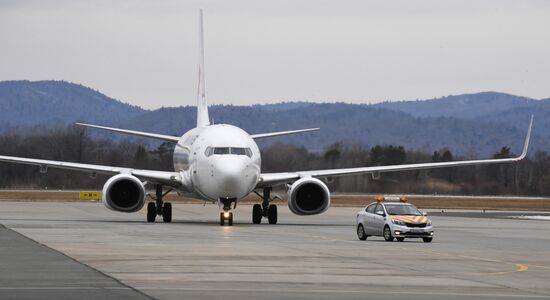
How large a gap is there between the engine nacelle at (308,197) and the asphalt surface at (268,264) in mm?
6881

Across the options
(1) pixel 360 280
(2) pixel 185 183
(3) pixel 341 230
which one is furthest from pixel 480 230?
(1) pixel 360 280

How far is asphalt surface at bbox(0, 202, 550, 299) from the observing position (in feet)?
68.4

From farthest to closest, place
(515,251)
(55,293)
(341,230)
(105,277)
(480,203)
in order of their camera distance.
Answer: (480,203) < (341,230) < (515,251) < (105,277) < (55,293)

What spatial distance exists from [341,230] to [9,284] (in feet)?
90.8

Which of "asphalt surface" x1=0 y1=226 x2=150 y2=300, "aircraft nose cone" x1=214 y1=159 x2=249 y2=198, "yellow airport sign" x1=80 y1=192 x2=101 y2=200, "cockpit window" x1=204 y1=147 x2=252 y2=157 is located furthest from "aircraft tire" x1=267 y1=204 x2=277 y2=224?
"yellow airport sign" x1=80 y1=192 x2=101 y2=200

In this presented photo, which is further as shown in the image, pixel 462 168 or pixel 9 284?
pixel 462 168

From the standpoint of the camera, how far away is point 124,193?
172ft

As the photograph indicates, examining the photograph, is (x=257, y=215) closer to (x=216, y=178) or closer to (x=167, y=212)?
(x=167, y=212)

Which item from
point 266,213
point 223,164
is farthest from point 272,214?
point 223,164

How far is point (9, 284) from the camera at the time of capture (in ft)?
69.7

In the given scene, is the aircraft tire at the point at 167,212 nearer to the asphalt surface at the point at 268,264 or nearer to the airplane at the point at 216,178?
the airplane at the point at 216,178

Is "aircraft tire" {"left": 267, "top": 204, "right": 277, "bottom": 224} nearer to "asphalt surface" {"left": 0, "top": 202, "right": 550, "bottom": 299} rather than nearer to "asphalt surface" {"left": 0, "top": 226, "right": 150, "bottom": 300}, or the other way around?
"asphalt surface" {"left": 0, "top": 202, "right": 550, "bottom": 299}

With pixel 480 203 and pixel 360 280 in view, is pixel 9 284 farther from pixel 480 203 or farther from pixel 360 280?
pixel 480 203

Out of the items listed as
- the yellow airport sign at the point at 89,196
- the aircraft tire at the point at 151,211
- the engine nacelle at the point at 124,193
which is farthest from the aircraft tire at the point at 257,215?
the yellow airport sign at the point at 89,196
